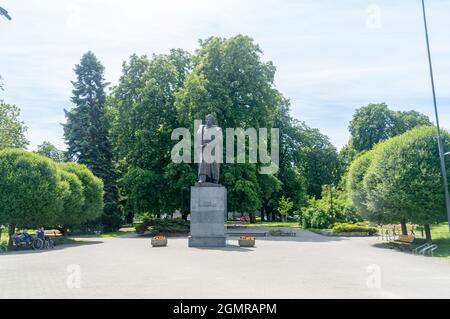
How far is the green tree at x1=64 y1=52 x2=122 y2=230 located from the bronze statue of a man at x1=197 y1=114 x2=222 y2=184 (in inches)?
924

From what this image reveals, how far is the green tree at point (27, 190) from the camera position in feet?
82.0

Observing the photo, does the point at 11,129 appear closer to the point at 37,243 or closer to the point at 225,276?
the point at 37,243

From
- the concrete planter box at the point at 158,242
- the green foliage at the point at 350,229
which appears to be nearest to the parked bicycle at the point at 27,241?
the concrete planter box at the point at 158,242

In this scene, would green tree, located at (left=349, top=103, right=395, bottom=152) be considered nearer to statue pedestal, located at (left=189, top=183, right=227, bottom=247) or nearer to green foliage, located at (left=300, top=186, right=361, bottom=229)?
green foliage, located at (left=300, top=186, right=361, bottom=229)

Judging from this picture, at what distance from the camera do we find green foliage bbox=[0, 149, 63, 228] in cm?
2498

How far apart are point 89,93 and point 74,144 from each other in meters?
6.32

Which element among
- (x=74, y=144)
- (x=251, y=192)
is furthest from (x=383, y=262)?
(x=74, y=144)

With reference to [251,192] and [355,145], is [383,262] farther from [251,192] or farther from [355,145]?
[355,145]

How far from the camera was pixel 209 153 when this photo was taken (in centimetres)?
2331

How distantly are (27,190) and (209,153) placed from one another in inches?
441

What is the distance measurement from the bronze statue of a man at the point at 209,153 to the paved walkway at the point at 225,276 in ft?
17.1

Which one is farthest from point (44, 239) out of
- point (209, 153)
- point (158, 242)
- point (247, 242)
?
point (247, 242)

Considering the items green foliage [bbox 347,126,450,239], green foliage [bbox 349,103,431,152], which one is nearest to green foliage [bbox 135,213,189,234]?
green foliage [bbox 347,126,450,239]

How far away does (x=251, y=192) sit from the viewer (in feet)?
119
